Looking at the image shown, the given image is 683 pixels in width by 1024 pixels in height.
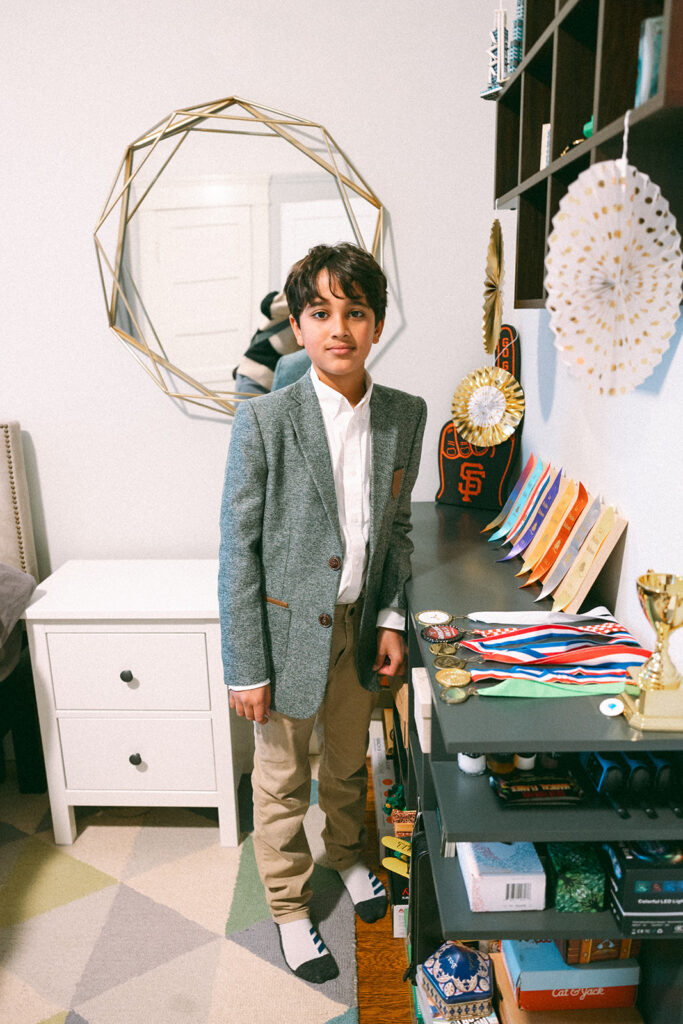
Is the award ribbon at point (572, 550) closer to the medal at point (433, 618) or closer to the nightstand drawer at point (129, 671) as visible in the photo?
the medal at point (433, 618)

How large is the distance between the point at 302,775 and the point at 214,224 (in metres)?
1.44

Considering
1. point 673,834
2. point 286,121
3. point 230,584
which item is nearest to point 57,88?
point 286,121

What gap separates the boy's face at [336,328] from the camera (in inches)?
52.3

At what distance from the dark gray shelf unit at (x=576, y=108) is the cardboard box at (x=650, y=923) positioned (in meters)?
0.91

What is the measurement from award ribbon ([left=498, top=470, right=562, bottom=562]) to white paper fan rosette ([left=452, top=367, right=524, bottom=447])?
25 cm

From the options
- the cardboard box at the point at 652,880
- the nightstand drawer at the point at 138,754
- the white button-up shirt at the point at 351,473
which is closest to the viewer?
the cardboard box at the point at 652,880

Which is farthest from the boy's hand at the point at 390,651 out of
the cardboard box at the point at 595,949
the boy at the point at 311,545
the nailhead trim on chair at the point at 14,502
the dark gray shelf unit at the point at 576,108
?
the nailhead trim on chair at the point at 14,502

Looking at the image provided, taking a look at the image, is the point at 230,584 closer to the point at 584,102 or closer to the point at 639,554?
the point at 639,554

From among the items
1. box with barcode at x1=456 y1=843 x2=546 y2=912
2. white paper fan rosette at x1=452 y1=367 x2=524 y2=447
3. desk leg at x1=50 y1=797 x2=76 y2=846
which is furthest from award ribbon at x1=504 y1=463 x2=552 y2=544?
desk leg at x1=50 y1=797 x2=76 y2=846

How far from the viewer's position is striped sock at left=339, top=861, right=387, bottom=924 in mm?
1699

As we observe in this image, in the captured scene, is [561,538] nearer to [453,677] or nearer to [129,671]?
[453,677]

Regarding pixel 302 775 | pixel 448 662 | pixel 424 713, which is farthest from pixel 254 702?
pixel 448 662

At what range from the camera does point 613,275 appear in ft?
2.92

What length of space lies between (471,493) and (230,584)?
82cm
